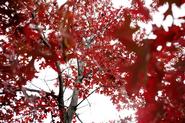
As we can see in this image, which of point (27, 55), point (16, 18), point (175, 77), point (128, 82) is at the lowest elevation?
point (128, 82)

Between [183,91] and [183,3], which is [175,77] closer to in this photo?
[183,91]

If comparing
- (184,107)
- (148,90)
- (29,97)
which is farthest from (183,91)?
(29,97)

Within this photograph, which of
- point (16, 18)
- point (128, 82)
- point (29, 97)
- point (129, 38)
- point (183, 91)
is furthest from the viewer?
point (16, 18)

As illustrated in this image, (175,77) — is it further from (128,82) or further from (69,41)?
(69,41)

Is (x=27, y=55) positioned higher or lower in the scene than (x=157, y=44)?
higher

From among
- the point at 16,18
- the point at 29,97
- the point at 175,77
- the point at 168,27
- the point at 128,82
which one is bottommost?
the point at 128,82

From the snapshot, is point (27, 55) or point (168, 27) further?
point (27, 55)

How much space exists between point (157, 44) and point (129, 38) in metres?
0.28

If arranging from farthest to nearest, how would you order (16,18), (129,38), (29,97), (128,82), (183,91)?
1. (16,18)
2. (29,97)
3. (183,91)
4. (129,38)
5. (128,82)

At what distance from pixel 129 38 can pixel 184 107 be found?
0.78m

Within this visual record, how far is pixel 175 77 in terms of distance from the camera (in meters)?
2.36

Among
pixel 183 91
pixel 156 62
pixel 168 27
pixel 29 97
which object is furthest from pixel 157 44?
pixel 29 97

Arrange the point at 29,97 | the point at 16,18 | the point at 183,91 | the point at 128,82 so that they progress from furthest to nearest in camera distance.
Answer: the point at 16,18, the point at 29,97, the point at 183,91, the point at 128,82

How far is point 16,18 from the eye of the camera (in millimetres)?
3393
